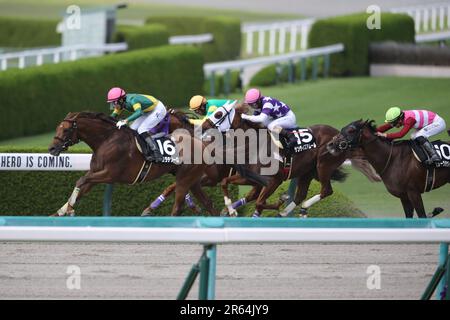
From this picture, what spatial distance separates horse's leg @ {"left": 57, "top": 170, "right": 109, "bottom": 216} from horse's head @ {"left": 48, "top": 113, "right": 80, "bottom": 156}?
0.30m

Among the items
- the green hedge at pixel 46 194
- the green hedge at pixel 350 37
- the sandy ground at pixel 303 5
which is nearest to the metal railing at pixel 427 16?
the green hedge at pixel 350 37

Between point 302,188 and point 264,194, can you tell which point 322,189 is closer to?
point 302,188

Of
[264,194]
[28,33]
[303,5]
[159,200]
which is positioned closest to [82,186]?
[159,200]

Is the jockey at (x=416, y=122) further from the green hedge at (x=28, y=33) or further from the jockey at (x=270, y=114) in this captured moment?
the green hedge at (x=28, y=33)

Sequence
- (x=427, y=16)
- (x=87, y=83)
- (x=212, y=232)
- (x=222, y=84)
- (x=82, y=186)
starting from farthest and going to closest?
(x=427, y=16) → (x=222, y=84) → (x=87, y=83) → (x=82, y=186) → (x=212, y=232)

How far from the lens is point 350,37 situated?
19.7 m

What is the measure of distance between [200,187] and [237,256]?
178 inches

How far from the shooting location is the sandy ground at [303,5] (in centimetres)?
3432

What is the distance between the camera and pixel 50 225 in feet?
17.6

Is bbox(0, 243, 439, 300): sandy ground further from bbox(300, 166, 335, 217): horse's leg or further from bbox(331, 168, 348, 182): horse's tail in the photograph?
bbox(331, 168, 348, 182): horse's tail

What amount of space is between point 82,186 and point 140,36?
11850 mm

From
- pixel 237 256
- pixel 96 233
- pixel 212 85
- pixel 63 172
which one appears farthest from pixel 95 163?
pixel 212 85
